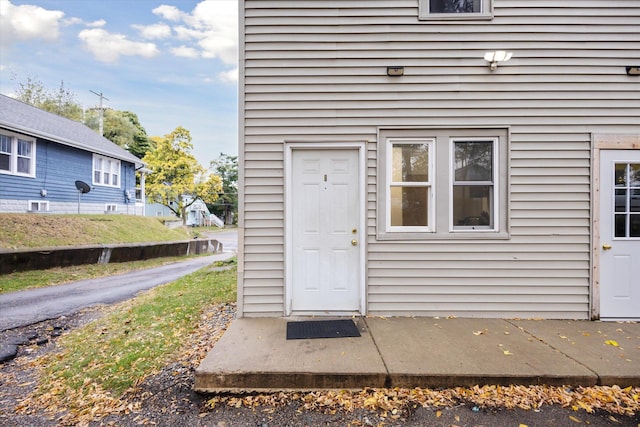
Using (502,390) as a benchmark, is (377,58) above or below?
above

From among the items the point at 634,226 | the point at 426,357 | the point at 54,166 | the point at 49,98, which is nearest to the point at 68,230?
the point at 54,166

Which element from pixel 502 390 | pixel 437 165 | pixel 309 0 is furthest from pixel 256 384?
pixel 309 0

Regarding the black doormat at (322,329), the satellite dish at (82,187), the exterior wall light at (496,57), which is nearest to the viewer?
the black doormat at (322,329)

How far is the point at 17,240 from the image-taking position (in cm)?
846

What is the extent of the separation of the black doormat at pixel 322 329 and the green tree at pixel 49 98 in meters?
27.1

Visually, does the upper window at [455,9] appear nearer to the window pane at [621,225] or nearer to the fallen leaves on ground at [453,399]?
the window pane at [621,225]

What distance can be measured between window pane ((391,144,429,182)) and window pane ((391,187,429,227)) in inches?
5.8

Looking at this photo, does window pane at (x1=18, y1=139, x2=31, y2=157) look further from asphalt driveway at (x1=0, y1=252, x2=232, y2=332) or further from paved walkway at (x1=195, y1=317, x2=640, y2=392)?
paved walkway at (x1=195, y1=317, x2=640, y2=392)

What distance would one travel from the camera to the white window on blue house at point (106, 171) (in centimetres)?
1491

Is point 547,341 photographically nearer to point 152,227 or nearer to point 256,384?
point 256,384

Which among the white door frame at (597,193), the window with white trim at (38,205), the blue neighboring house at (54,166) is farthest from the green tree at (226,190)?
the white door frame at (597,193)

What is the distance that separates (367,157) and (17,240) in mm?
10013

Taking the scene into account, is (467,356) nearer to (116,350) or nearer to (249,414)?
(249,414)

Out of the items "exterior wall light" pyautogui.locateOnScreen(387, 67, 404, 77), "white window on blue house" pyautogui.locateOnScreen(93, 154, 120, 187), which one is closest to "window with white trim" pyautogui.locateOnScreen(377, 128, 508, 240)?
"exterior wall light" pyautogui.locateOnScreen(387, 67, 404, 77)
